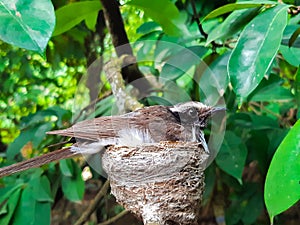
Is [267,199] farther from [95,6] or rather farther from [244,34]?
[95,6]

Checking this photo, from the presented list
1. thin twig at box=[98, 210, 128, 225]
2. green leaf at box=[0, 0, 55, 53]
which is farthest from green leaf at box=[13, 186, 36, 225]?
green leaf at box=[0, 0, 55, 53]

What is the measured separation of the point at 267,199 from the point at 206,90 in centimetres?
69

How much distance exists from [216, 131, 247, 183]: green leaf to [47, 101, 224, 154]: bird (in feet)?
1.37

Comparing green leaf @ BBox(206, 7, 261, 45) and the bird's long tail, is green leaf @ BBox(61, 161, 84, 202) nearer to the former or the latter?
the bird's long tail

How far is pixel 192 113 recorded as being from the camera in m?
1.45

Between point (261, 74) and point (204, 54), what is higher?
point (261, 74)

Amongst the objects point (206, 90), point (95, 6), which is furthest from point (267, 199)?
point (95, 6)

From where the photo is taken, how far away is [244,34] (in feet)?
4.11

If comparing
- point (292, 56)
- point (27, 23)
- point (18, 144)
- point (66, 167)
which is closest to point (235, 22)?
point (292, 56)

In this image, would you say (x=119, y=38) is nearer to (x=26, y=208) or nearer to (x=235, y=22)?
(x=235, y=22)

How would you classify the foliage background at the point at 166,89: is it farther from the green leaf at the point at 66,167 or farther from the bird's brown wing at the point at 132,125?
the bird's brown wing at the point at 132,125

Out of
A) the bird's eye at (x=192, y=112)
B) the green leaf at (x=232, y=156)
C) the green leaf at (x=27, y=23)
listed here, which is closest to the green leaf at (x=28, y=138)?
the green leaf at (x=232, y=156)

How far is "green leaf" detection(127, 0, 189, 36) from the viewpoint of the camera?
5.48ft

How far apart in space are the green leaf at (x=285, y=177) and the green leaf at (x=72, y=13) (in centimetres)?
98
